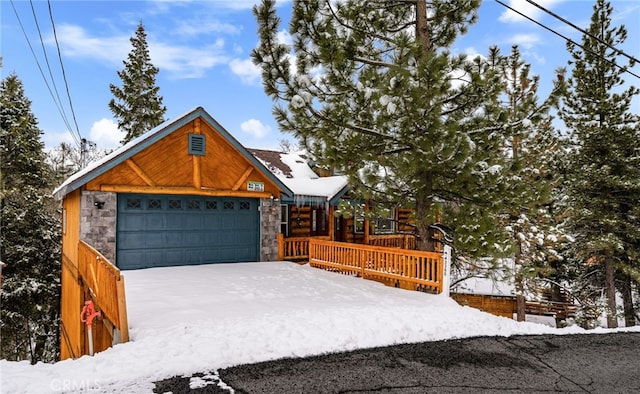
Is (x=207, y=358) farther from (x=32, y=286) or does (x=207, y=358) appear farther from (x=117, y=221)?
(x=32, y=286)

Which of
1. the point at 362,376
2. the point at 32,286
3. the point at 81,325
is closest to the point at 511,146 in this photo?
the point at 362,376

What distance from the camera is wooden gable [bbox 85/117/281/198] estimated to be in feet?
37.0

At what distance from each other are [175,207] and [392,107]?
756 cm

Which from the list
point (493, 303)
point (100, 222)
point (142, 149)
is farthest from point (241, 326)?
point (493, 303)

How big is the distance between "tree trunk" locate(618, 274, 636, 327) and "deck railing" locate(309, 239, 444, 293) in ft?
35.1

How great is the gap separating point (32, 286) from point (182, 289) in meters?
12.9

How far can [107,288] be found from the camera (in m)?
6.46

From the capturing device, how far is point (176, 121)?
464 inches

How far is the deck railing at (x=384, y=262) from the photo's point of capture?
9.13 m

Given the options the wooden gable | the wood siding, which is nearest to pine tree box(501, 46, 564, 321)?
the wooden gable

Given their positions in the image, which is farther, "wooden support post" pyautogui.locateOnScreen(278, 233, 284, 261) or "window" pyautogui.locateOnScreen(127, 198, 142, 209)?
"wooden support post" pyautogui.locateOnScreen(278, 233, 284, 261)

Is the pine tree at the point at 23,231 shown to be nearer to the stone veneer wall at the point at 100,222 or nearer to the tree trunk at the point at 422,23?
the stone veneer wall at the point at 100,222

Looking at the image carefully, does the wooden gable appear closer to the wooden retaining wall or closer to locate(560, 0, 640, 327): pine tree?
locate(560, 0, 640, 327): pine tree

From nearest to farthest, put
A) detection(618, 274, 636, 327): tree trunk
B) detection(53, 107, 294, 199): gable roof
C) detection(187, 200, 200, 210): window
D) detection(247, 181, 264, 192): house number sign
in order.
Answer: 1. detection(53, 107, 294, 199): gable roof
2. detection(187, 200, 200, 210): window
3. detection(247, 181, 264, 192): house number sign
4. detection(618, 274, 636, 327): tree trunk
